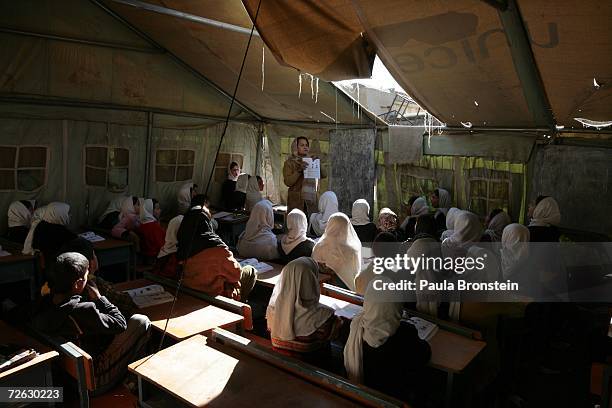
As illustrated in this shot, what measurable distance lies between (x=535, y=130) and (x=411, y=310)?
3061mm

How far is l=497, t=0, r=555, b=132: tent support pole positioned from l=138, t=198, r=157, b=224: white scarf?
4.75 m

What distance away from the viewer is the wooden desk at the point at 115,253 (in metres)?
5.08

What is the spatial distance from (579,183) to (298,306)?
12.4 feet

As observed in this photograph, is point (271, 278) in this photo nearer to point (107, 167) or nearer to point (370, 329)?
point (370, 329)

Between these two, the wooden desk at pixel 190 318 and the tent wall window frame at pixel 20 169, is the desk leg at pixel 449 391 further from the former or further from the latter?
the tent wall window frame at pixel 20 169

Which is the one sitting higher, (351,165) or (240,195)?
(351,165)

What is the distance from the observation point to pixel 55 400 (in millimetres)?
2547

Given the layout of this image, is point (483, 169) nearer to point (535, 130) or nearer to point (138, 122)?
point (535, 130)

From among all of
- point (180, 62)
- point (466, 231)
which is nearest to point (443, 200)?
point (466, 231)

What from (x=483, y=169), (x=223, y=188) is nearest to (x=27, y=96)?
(x=223, y=188)

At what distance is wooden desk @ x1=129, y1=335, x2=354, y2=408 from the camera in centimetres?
222

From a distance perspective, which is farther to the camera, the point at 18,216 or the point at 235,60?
the point at 235,60

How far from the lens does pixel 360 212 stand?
5.85 meters

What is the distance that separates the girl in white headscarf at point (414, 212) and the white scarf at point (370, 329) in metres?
3.61
